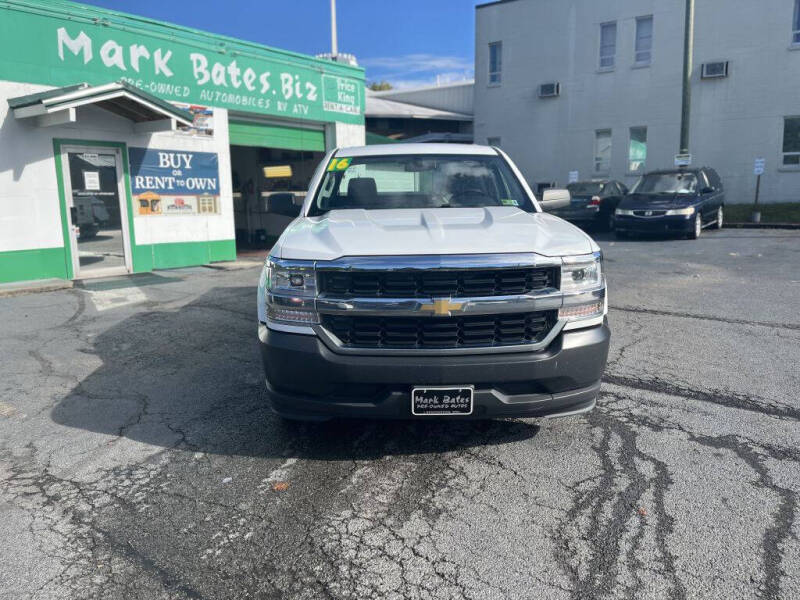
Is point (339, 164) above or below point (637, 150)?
below

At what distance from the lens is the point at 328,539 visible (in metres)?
2.97

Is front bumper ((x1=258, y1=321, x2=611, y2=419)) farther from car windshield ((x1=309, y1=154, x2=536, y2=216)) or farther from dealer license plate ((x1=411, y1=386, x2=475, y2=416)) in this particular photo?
car windshield ((x1=309, y1=154, x2=536, y2=216))

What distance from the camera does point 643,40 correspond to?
25.6 metres

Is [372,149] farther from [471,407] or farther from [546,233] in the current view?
[471,407]

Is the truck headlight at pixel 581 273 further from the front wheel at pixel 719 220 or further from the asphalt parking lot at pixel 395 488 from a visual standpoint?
the front wheel at pixel 719 220

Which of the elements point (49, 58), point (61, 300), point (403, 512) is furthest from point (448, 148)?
point (49, 58)

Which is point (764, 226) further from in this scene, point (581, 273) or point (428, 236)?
point (428, 236)

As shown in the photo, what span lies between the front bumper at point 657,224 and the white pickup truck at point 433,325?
503 inches

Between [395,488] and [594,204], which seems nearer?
[395,488]

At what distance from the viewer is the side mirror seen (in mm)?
5352

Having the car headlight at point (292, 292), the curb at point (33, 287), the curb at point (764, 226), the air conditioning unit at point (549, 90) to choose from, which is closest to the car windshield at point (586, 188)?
the curb at point (764, 226)

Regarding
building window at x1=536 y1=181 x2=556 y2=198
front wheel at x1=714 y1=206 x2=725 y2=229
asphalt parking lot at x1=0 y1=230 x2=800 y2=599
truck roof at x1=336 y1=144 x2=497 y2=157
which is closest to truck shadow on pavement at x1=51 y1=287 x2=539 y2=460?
asphalt parking lot at x1=0 y1=230 x2=800 y2=599

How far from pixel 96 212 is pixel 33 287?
212 centimetres

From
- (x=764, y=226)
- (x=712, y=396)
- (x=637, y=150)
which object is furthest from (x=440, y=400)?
(x=637, y=150)
